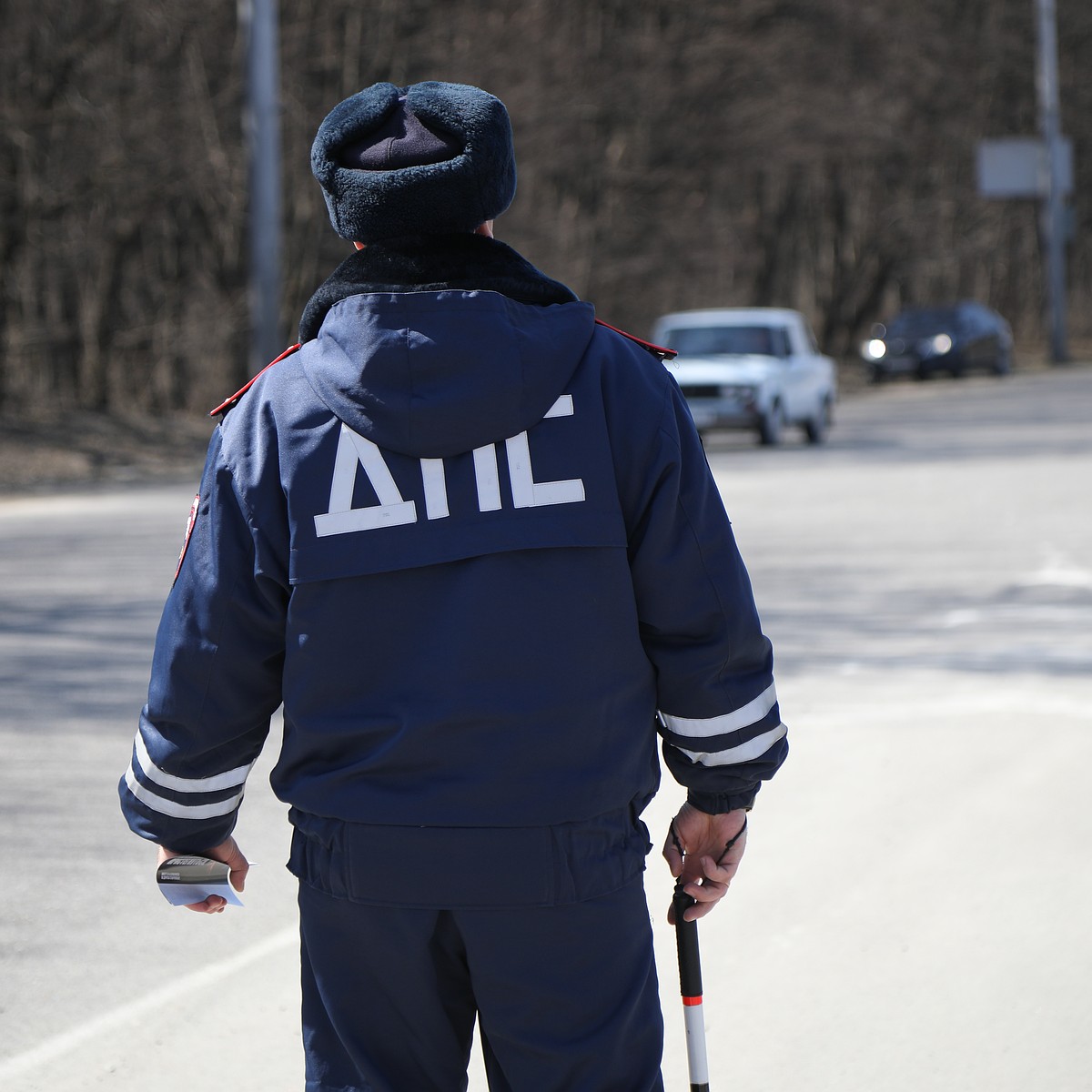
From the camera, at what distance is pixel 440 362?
232 centimetres

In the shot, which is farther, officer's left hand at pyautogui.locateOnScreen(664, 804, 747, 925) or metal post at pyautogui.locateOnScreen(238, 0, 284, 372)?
metal post at pyautogui.locateOnScreen(238, 0, 284, 372)

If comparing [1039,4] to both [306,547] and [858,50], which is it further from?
[306,547]

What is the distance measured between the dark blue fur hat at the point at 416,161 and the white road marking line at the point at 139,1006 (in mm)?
2270

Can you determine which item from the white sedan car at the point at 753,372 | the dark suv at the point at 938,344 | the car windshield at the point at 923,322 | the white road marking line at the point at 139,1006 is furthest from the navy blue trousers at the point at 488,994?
the car windshield at the point at 923,322

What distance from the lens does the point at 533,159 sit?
27.2 meters

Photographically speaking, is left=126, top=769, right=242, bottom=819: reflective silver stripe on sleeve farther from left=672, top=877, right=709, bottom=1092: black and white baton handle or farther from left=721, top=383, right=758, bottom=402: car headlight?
left=721, top=383, right=758, bottom=402: car headlight

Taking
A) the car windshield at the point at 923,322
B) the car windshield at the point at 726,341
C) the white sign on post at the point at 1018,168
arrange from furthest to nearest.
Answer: the white sign on post at the point at 1018,168 < the car windshield at the point at 923,322 < the car windshield at the point at 726,341

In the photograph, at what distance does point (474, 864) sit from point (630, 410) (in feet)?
1.99

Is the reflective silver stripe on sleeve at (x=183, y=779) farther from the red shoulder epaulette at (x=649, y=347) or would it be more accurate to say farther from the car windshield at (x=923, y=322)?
the car windshield at (x=923, y=322)

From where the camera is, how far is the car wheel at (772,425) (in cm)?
2058

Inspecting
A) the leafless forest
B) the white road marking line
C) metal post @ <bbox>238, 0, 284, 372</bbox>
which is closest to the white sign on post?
the leafless forest

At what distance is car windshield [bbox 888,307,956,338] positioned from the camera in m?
37.5

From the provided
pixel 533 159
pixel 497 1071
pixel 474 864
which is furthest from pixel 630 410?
pixel 533 159

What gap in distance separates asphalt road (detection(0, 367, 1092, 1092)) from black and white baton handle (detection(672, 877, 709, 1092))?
1141 mm
